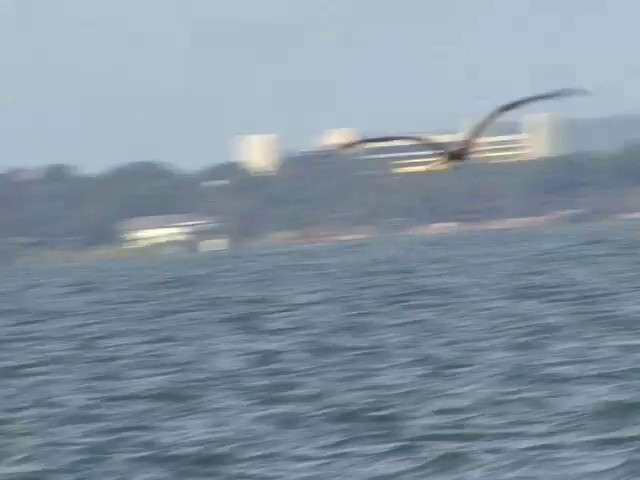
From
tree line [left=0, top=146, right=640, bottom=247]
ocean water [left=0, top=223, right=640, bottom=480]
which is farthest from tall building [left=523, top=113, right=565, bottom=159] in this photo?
ocean water [left=0, top=223, right=640, bottom=480]

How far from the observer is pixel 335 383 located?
30500mm

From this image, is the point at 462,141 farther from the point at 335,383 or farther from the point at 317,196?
the point at 317,196

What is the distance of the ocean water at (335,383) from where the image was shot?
77.4ft

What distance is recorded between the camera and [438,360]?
33031mm

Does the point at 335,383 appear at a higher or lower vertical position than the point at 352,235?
higher

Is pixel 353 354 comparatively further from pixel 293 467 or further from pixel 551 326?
pixel 293 467

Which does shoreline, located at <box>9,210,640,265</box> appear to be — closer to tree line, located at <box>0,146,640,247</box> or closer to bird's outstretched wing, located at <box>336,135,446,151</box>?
tree line, located at <box>0,146,640,247</box>

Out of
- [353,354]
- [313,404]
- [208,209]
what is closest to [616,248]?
[208,209]

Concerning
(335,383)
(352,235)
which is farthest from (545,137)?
(335,383)

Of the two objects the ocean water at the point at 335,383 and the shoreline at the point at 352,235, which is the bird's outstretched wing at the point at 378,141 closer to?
the ocean water at the point at 335,383

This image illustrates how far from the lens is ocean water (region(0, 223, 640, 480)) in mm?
23594

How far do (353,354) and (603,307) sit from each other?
9.71 metres

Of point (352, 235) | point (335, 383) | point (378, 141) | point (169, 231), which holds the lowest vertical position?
point (352, 235)

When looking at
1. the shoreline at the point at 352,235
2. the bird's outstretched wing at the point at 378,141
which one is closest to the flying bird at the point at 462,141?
the bird's outstretched wing at the point at 378,141
